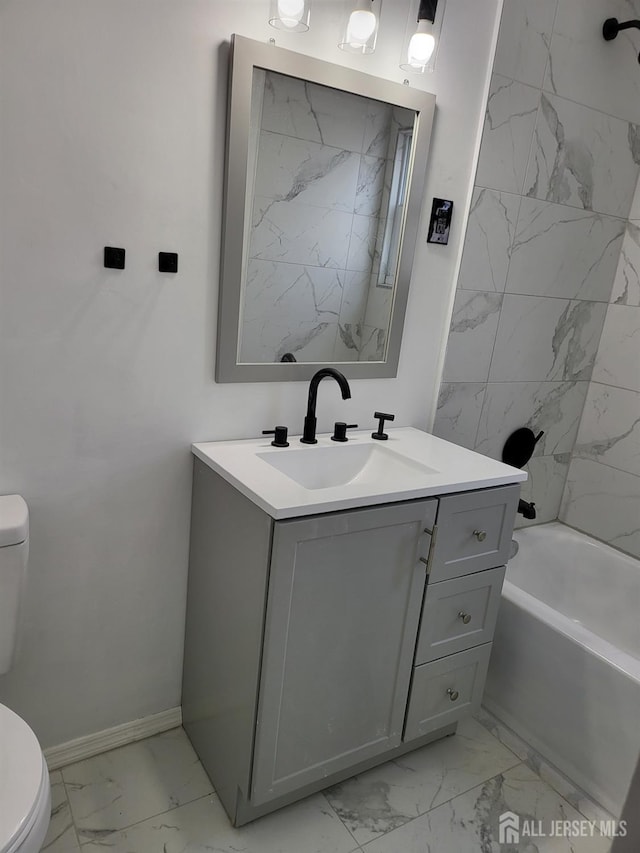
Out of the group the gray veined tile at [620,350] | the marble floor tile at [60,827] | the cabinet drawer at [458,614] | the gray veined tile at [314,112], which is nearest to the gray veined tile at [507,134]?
the gray veined tile at [314,112]

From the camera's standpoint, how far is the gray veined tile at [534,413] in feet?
7.45

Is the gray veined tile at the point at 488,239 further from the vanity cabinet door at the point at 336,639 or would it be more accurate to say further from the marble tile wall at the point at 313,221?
the vanity cabinet door at the point at 336,639

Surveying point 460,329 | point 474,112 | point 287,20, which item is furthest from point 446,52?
point 460,329

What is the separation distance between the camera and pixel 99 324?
145 centimetres

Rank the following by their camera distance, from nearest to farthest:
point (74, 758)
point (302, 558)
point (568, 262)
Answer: point (302, 558) < point (74, 758) < point (568, 262)

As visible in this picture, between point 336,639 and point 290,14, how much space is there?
150 centimetres

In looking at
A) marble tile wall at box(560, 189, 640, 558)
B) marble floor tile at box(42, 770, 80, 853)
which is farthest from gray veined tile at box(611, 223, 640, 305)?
marble floor tile at box(42, 770, 80, 853)

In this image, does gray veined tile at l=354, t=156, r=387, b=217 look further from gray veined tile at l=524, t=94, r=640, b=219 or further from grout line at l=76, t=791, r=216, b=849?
grout line at l=76, t=791, r=216, b=849

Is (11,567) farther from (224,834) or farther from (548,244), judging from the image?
(548,244)

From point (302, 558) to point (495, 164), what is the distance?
4.68ft

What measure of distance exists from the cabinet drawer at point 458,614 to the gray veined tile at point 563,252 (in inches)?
41.5

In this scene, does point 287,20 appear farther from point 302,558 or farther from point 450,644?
point 450,644

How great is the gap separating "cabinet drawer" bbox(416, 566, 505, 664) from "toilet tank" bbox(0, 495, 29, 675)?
1.00 m

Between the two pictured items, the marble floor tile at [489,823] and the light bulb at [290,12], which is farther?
the marble floor tile at [489,823]
